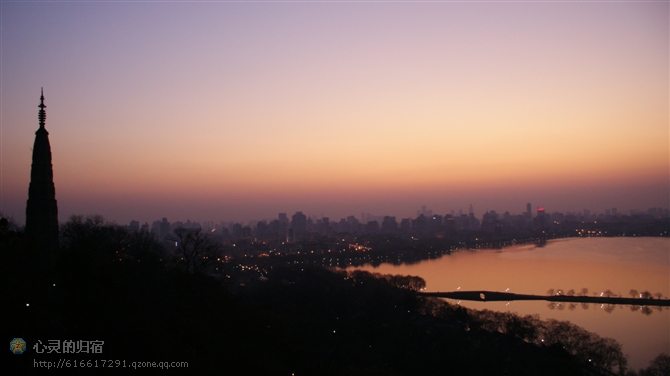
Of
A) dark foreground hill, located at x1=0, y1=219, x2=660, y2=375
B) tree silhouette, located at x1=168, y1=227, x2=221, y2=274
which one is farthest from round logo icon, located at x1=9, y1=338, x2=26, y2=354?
tree silhouette, located at x1=168, y1=227, x2=221, y2=274

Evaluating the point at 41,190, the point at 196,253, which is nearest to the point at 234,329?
the point at 196,253

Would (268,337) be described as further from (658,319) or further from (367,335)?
(658,319)

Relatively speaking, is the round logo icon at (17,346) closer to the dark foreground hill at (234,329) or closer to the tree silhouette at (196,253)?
the dark foreground hill at (234,329)

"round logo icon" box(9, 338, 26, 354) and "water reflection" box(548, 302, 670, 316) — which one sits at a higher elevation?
"round logo icon" box(9, 338, 26, 354)

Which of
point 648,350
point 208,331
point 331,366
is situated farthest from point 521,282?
point 208,331

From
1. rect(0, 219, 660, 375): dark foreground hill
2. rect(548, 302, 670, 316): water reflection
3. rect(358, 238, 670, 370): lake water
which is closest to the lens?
rect(0, 219, 660, 375): dark foreground hill

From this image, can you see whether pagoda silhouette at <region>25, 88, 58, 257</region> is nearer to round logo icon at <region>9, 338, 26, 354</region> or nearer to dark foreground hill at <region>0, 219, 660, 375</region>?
dark foreground hill at <region>0, 219, 660, 375</region>
